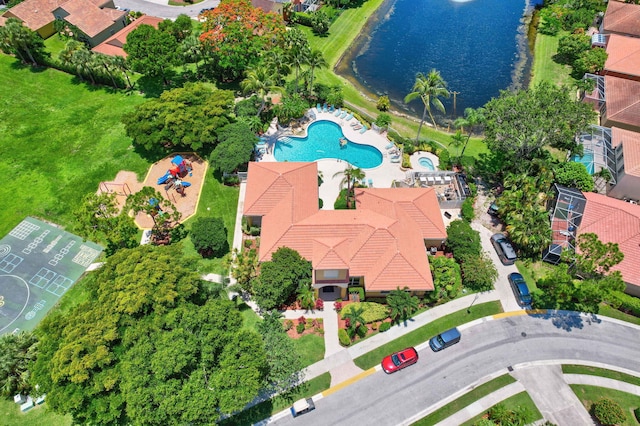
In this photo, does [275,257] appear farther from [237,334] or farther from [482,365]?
[482,365]

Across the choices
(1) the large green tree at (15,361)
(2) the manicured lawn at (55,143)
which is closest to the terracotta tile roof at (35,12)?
(2) the manicured lawn at (55,143)

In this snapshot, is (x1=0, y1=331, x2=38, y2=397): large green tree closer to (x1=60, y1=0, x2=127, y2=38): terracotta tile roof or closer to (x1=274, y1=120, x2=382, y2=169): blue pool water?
(x1=274, y1=120, x2=382, y2=169): blue pool water

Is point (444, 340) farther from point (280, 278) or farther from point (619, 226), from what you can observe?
point (619, 226)

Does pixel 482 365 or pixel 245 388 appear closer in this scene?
pixel 245 388

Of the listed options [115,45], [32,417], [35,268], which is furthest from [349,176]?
[115,45]

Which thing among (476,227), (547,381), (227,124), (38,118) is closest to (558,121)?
(476,227)

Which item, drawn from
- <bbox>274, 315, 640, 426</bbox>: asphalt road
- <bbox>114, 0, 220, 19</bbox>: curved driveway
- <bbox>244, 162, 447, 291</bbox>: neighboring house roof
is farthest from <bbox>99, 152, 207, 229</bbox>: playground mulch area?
<bbox>114, 0, 220, 19</bbox>: curved driveway
